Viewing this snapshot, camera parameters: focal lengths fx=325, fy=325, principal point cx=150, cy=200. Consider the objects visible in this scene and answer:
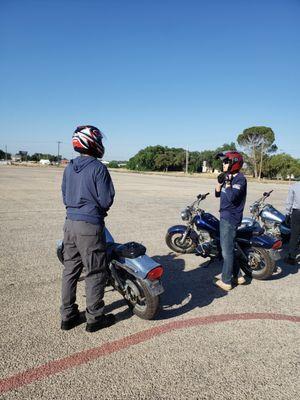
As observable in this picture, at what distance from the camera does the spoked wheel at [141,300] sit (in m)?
3.36

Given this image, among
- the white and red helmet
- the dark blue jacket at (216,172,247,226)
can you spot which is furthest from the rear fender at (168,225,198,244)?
the white and red helmet

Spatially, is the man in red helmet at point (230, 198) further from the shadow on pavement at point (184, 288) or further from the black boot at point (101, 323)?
the black boot at point (101, 323)

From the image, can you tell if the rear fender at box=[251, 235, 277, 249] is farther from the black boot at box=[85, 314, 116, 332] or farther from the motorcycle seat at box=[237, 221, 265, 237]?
the black boot at box=[85, 314, 116, 332]

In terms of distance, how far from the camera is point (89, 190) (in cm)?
301

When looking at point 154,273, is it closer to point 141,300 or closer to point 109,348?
point 141,300

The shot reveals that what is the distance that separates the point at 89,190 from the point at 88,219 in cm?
27

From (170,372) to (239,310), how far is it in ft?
4.93

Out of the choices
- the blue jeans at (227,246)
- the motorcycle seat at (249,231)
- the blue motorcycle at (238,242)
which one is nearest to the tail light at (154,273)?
the blue jeans at (227,246)

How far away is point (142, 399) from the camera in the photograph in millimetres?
2342

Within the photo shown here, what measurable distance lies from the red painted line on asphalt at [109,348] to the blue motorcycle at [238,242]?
1.17 metres

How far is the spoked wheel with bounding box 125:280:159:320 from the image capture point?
3.36m

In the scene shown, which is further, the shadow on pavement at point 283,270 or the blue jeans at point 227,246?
the shadow on pavement at point 283,270

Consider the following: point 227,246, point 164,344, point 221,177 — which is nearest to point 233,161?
point 221,177

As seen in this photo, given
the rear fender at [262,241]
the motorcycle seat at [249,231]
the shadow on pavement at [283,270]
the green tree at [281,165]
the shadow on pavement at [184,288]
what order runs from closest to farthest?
the shadow on pavement at [184,288] → the rear fender at [262,241] → the motorcycle seat at [249,231] → the shadow on pavement at [283,270] → the green tree at [281,165]
